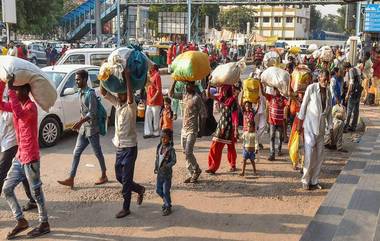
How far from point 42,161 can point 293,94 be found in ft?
15.0

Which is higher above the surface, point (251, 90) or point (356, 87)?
point (251, 90)

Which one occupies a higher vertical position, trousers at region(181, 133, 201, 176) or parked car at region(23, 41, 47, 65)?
parked car at region(23, 41, 47, 65)

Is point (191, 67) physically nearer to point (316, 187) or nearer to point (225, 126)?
point (225, 126)

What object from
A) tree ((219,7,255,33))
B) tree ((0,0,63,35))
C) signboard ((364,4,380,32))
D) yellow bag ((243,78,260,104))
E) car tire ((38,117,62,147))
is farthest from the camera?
tree ((219,7,255,33))

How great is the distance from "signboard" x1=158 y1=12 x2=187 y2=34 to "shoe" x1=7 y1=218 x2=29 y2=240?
4537 centimetres

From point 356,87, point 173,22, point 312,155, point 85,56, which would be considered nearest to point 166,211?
point 312,155

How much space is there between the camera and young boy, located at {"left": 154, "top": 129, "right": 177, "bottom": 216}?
573 cm

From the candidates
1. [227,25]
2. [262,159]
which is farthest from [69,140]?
[227,25]

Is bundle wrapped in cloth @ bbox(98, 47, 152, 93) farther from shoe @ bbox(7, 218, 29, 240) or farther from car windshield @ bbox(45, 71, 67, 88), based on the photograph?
car windshield @ bbox(45, 71, 67, 88)

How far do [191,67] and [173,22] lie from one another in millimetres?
44365

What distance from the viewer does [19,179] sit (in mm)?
5129

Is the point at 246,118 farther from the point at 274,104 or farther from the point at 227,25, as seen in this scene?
the point at 227,25


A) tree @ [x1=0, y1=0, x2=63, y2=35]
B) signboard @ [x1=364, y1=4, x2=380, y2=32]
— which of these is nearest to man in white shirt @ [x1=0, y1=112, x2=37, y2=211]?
signboard @ [x1=364, y1=4, x2=380, y2=32]

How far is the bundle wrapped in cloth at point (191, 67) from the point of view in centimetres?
670
